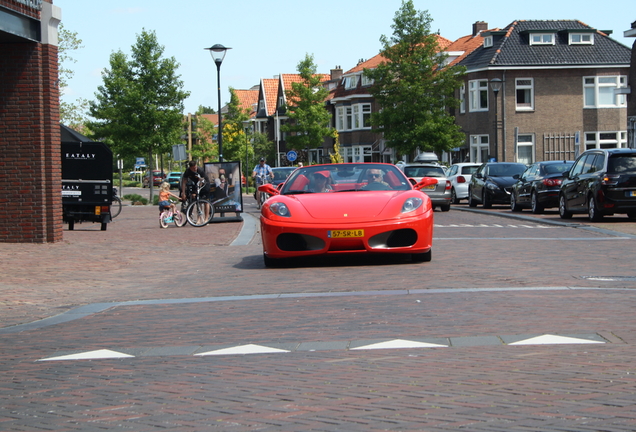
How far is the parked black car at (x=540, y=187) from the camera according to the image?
24609mm

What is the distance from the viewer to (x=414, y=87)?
4959 centimetres

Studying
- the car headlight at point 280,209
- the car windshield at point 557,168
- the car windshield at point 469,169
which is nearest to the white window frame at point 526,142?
the car windshield at point 469,169

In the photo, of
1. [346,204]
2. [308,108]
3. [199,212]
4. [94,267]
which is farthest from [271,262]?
[308,108]

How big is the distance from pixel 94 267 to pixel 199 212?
10088 millimetres

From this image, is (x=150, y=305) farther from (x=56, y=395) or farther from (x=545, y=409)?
(x=545, y=409)

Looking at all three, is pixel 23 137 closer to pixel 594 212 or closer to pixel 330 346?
pixel 330 346

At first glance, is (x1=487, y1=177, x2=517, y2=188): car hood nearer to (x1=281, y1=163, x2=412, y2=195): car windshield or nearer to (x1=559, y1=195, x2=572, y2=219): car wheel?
(x1=559, y1=195, x2=572, y2=219): car wheel

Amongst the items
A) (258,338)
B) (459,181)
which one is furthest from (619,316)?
(459,181)

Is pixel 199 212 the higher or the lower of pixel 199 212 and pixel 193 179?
the lower

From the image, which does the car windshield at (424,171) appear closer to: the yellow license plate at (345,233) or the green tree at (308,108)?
the yellow license plate at (345,233)

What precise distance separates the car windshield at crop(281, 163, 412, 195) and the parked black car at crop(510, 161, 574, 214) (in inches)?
528

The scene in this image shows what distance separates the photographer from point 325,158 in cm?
8450

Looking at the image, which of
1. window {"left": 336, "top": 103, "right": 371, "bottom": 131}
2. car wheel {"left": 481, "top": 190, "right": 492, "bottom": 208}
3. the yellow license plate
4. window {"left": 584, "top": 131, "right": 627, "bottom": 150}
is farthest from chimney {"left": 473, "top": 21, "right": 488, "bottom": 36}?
the yellow license plate

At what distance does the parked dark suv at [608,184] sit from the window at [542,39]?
121 feet
